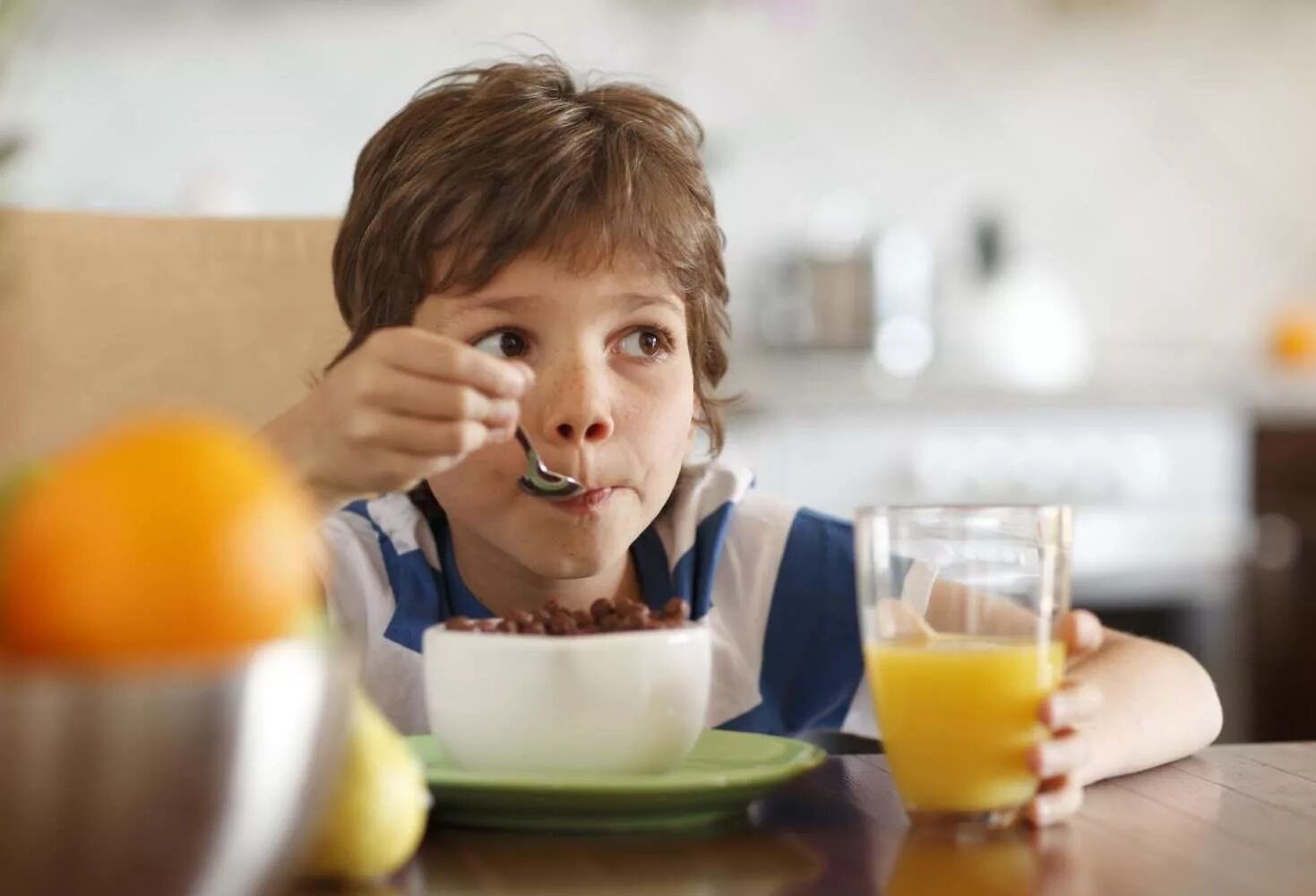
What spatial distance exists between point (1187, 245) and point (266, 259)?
2.83m

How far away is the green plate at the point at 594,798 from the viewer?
0.71 metres

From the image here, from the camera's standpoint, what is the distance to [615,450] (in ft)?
3.80

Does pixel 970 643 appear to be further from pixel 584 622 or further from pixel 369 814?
pixel 369 814

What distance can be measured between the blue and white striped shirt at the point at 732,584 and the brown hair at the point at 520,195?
126 millimetres

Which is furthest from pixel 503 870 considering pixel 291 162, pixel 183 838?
pixel 291 162

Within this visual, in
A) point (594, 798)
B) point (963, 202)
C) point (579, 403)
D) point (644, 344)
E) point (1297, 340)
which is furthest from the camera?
point (963, 202)

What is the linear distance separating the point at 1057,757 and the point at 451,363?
350 mm

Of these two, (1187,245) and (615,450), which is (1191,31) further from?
(615,450)

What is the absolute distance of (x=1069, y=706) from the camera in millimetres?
791

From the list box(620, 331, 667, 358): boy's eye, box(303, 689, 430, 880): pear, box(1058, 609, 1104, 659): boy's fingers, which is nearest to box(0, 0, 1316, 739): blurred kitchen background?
box(620, 331, 667, 358): boy's eye

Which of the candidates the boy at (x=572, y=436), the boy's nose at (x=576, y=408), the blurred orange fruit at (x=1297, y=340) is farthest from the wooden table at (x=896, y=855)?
the blurred orange fruit at (x=1297, y=340)

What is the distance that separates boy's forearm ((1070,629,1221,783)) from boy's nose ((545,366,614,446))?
0.35 m

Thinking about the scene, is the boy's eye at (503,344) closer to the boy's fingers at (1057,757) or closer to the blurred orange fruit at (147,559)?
the boy's fingers at (1057,757)

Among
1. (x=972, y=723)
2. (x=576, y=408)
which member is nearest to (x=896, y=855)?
(x=972, y=723)
